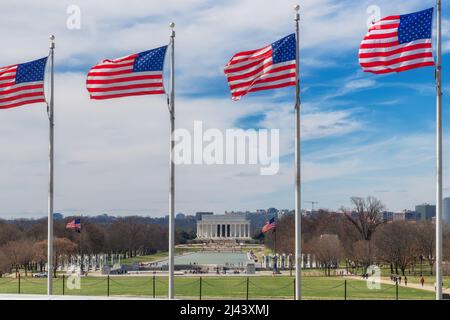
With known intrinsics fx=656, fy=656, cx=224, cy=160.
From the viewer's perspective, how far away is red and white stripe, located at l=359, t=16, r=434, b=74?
22062 millimetres

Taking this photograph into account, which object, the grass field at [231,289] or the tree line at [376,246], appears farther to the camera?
the tree line at [376,246]

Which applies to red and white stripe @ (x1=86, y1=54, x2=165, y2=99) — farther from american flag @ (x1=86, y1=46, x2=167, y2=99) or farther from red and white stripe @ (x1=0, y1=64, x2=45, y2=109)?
red and white stripe @ (x1=0, y1=64, x2=45, y2=109)

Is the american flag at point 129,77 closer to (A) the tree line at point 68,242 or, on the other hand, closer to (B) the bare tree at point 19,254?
(A) the tree line at point 68,242

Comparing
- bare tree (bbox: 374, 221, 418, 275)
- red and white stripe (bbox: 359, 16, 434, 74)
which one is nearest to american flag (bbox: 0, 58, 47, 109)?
red and white stripe (bbox: 359, 16, 434, 74)

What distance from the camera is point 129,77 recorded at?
24.9 metres

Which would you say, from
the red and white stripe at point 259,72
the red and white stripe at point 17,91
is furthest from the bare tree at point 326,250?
the red and white stripe at point 259,72

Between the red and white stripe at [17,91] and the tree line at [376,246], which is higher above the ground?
the red and white stripe at [17,91]

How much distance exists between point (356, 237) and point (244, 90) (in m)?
74.8

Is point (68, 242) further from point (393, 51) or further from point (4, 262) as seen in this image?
point (393, 51)

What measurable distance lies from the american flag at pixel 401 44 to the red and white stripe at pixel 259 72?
311 cm

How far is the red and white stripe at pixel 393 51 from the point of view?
72.4 ft

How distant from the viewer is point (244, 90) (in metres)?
23.9
